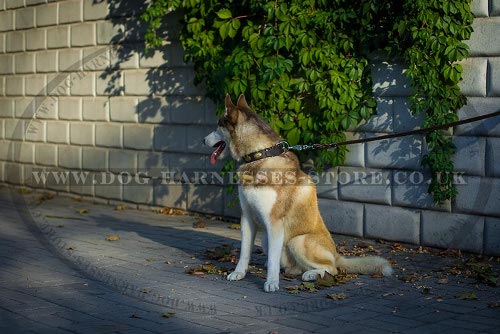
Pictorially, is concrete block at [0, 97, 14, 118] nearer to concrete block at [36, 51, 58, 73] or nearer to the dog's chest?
concrete block at [36, 51, 58, 73]

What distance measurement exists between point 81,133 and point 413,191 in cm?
570

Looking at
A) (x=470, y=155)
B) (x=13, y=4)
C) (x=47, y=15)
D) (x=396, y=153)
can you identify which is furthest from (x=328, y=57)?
(x=13, y=4)

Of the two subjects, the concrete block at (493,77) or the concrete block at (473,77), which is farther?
the concrete block at (473,77)

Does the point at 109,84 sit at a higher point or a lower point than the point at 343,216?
higher

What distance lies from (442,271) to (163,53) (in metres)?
5.06

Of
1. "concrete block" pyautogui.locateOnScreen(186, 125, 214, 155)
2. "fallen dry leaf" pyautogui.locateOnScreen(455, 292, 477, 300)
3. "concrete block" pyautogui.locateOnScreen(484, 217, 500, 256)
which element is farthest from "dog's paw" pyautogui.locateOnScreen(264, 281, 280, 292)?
"concrete block" pyautogui.locateOnScreen(186, 125, 214, 155)

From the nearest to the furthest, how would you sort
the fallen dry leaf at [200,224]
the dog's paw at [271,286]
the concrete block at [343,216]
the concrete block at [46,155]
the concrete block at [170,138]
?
the dog's paw at [271,286] → the concrete block at [343,216] → the fallen dry leaf at [200,224] → the concrete block at [170,138] → the concrete block at [46,155]

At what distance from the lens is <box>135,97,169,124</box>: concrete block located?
34.3 ft

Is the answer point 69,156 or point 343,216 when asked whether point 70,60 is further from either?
point 343,216

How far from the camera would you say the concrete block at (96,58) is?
37.1ft

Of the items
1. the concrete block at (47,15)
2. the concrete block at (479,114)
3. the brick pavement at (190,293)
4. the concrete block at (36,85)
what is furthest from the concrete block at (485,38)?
the concrete block at (36,85)

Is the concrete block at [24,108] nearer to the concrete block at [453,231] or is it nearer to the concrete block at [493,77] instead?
the concrete block at [453,231]

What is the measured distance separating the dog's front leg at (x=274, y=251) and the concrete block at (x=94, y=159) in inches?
218

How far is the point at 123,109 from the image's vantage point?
11055mm
